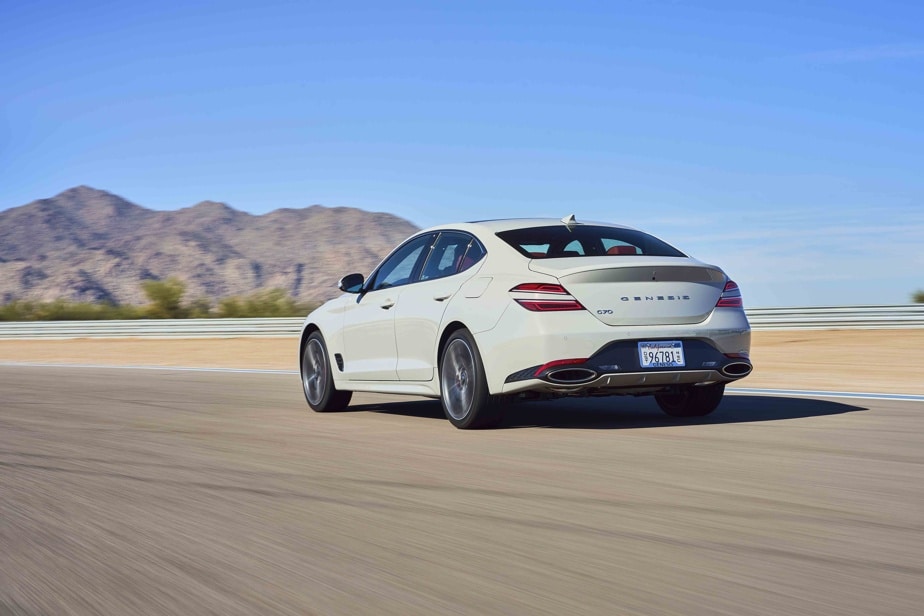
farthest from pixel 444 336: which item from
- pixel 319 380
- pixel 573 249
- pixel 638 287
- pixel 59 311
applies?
pixel 59 311

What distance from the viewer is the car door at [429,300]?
8984 millimetres

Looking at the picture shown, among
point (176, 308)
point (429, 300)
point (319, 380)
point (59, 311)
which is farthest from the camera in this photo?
point (59, 311)

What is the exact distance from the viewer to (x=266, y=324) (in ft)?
103

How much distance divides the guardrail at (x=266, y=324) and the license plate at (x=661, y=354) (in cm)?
1577

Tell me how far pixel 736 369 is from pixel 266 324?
2405 cm

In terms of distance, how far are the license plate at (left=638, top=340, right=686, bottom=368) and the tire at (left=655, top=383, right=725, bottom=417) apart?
30.4 inches

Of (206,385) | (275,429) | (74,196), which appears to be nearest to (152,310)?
(206,385)

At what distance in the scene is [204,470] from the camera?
6949 mm

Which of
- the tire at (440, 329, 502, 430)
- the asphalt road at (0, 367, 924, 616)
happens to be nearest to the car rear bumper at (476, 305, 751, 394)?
the tire at (440, 329, 502, 430)

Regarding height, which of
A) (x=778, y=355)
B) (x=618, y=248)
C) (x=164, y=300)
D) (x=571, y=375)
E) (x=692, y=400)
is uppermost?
(x=618, y=248)

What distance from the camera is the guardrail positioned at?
22.8 m

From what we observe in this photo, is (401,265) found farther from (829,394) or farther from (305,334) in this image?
(829,394)

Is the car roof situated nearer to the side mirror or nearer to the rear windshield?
the rear windshield

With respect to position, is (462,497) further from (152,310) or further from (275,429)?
(152,310)
